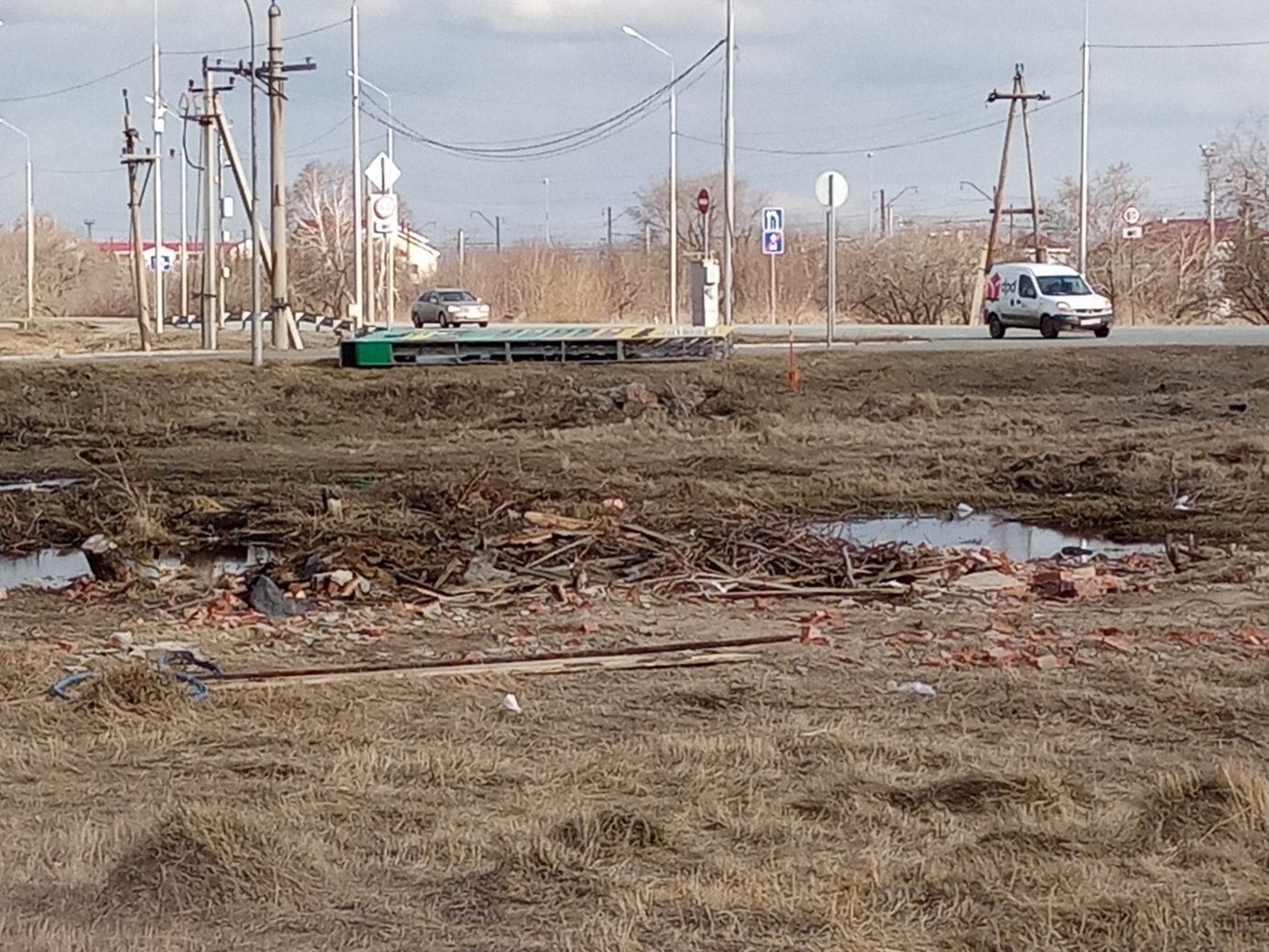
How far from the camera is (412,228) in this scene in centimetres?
9662

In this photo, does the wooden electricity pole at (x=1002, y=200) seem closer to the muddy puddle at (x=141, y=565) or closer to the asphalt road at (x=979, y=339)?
the asphalt road at (x=979, y=339)

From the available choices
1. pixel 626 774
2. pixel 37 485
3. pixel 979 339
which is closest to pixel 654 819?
pixel 626 774

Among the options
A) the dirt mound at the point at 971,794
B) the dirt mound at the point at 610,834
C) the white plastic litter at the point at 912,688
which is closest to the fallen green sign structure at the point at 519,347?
the white plastic litter at the point at 912,688

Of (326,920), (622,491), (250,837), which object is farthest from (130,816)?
(622,491)

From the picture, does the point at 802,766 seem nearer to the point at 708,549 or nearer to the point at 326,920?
the point at 326,920

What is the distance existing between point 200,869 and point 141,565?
884cm

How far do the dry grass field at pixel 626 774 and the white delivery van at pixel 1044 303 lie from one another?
82.7 ft

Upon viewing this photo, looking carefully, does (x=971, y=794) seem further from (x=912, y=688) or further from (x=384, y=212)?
(x=384, y=212)

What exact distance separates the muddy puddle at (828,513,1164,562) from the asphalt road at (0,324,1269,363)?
1552 cm

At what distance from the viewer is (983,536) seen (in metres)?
16.1

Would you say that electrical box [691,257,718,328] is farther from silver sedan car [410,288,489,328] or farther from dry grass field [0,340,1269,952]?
dry grass field [0,340,1269,952]

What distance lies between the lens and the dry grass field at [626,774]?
5.29m

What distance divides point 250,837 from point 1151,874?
292 centimetres

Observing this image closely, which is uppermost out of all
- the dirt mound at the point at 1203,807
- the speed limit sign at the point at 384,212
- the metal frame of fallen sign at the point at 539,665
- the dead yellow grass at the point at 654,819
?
the speed limit sign at the point at 384,212
